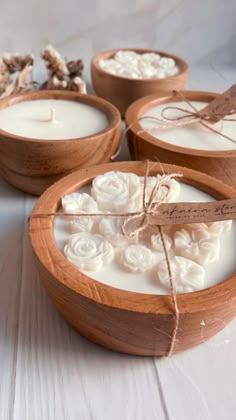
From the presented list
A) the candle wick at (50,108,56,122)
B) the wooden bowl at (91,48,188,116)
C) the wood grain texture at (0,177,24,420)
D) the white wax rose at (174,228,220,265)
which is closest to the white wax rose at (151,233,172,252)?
the white wax rose at (174,228,220,265)

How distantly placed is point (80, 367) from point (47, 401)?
4 centimetres

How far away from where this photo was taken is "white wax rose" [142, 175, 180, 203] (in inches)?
17.9

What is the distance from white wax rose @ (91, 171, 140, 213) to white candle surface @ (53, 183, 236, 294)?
16 millimetres

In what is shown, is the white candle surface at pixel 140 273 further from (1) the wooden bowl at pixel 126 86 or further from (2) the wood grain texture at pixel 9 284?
(1) the wooden bowl at pixel 126 86

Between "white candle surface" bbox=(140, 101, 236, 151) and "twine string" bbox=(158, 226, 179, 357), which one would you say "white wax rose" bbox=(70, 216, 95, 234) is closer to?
"twine string" bbox=(158, 226, 179, 357)

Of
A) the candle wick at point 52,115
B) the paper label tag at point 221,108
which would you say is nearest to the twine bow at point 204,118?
the paper label tag at point 221,108

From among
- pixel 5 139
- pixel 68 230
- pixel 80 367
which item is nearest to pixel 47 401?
pixel 80 367

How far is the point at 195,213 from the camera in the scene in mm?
413

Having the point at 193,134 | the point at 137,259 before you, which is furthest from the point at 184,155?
the point at 137,259

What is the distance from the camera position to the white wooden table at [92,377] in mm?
362

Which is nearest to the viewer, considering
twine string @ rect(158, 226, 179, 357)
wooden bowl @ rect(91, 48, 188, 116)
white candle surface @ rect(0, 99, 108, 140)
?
twine string @ rect(158, 226, 179, 357)

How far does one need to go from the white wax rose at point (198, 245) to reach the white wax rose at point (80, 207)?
80 mm

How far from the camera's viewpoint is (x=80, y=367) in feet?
1.28

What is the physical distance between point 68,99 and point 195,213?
33 centimetres
